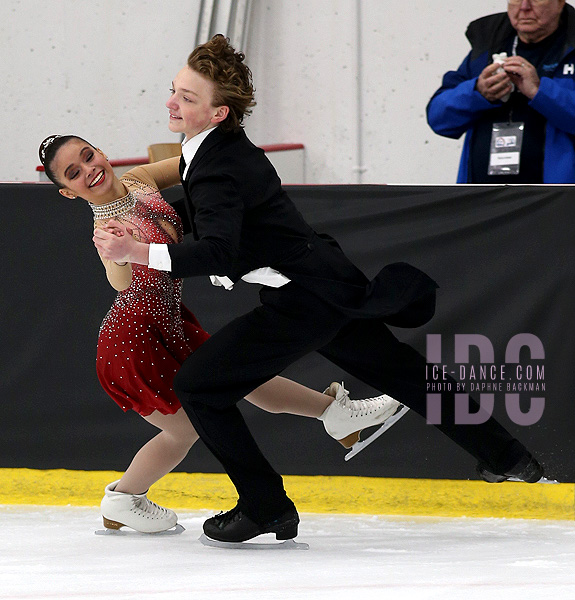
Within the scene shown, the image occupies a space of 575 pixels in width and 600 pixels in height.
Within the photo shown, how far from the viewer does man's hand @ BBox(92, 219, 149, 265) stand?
183 centimetres

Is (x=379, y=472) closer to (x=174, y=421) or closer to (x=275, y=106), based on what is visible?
(x=174, y=421)

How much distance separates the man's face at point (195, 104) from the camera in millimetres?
2045

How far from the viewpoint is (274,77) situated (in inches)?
215

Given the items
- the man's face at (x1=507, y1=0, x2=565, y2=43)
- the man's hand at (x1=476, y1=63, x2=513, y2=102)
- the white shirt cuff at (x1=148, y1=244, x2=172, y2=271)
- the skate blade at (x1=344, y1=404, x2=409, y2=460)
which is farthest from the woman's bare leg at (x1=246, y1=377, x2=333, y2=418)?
the man's face at (x1=507, y1=0, x2=565, y2=43)

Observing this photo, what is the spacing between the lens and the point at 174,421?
228cm

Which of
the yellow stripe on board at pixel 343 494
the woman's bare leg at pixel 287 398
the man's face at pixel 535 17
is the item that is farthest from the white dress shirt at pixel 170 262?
the man's face at pixel 535 17

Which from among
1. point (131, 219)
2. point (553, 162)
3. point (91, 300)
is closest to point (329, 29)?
point (553, 162)

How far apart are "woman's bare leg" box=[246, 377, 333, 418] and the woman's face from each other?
0.64 meters

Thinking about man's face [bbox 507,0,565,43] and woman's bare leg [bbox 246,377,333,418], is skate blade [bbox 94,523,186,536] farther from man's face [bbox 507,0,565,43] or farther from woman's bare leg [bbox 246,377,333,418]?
man's face [bbox 507,0,565,43]

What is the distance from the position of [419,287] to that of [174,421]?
0.70m

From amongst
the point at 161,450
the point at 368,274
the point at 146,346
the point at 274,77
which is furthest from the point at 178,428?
the point at 274,77

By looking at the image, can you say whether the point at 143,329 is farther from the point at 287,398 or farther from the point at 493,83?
the point at 493,83

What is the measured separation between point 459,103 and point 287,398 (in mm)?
1219

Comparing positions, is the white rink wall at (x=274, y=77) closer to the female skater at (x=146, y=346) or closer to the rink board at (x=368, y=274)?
the rink board at (x=368, y=274)
